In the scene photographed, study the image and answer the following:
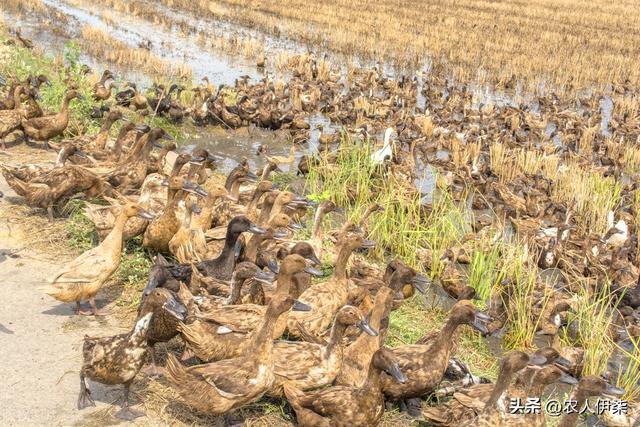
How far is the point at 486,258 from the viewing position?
854cm

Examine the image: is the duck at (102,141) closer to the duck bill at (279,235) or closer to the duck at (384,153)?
the duck bill at (279,235)

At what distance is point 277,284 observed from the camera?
5742 millimetres

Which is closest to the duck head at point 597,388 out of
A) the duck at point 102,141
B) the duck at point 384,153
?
the duck at point 384,153

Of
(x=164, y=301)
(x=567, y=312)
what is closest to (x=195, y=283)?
(x=164, y=301)

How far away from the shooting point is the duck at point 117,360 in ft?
15.8

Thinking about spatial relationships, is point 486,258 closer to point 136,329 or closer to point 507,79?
point 136,329

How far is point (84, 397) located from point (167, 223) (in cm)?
245

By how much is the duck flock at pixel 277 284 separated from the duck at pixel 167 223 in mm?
16

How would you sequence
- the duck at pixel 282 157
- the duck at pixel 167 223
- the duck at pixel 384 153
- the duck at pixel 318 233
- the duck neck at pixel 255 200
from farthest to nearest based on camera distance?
the duck at pixel 282 157
the duck at pixel 384 153
the duck neck at pixel 255 200
the duck at pixel 318 233
the duck at pixel 167 223

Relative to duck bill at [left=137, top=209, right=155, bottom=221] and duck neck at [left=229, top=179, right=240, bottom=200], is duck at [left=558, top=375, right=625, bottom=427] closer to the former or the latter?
duck bill at [left=137, top=209, right=155, bottom=221]

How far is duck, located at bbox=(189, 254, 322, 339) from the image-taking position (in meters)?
5.37

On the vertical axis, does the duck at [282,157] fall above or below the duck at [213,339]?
below

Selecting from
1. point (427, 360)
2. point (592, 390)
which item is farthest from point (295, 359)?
point (592, 390)

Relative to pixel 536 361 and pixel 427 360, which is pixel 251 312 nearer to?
pixel 427 360
